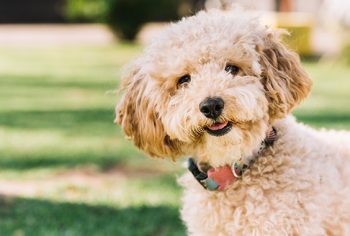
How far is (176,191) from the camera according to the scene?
6699 mm

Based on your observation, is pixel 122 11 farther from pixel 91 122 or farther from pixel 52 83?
pixel 91 122

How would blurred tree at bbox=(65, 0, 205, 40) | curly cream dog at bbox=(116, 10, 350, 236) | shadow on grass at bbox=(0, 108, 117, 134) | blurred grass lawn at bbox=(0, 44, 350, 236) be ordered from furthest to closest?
blurred tree at bbox=(65, 0, 205, 40) < shadow on grass at bbox=(0, 108, 117, 134) < blurred grass lawn at bbox=(0, 44, 350, 236) < curly cream dog at bbox=(116, 10, 350, 236)

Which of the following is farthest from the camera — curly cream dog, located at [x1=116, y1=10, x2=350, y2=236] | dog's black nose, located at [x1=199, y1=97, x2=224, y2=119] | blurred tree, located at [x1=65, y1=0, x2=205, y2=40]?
blurred tree, located at [x1=65, y1=0, x2=205, y2=40]

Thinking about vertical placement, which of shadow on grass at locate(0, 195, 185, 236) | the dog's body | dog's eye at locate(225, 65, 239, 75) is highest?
dog's eye at locate(225, 65, 239, 75)

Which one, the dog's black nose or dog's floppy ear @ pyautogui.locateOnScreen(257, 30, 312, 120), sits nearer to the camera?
the dog's black nose

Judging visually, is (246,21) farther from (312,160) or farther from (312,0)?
(312,0)

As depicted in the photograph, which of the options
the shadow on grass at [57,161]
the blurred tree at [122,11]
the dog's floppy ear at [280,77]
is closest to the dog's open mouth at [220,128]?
the dog's floppy ear at [280,77]

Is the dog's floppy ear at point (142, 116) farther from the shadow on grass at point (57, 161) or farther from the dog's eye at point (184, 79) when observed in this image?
the shadow on grass at point (57, 161)

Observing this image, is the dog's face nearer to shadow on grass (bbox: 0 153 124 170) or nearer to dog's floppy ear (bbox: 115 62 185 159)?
dog's floppy ear (bbox: 115 62 185 159)

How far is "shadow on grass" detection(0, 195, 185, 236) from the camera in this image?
18.5 feet

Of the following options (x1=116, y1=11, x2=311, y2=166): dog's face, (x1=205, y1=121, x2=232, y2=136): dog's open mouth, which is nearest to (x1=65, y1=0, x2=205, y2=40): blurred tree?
(x1=116, y1=11, x2=311, y2=166): dog's face

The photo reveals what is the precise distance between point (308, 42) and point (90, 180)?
13.6 meters

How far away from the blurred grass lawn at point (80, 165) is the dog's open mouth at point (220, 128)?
2.71 ft

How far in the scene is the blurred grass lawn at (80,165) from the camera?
588cm
